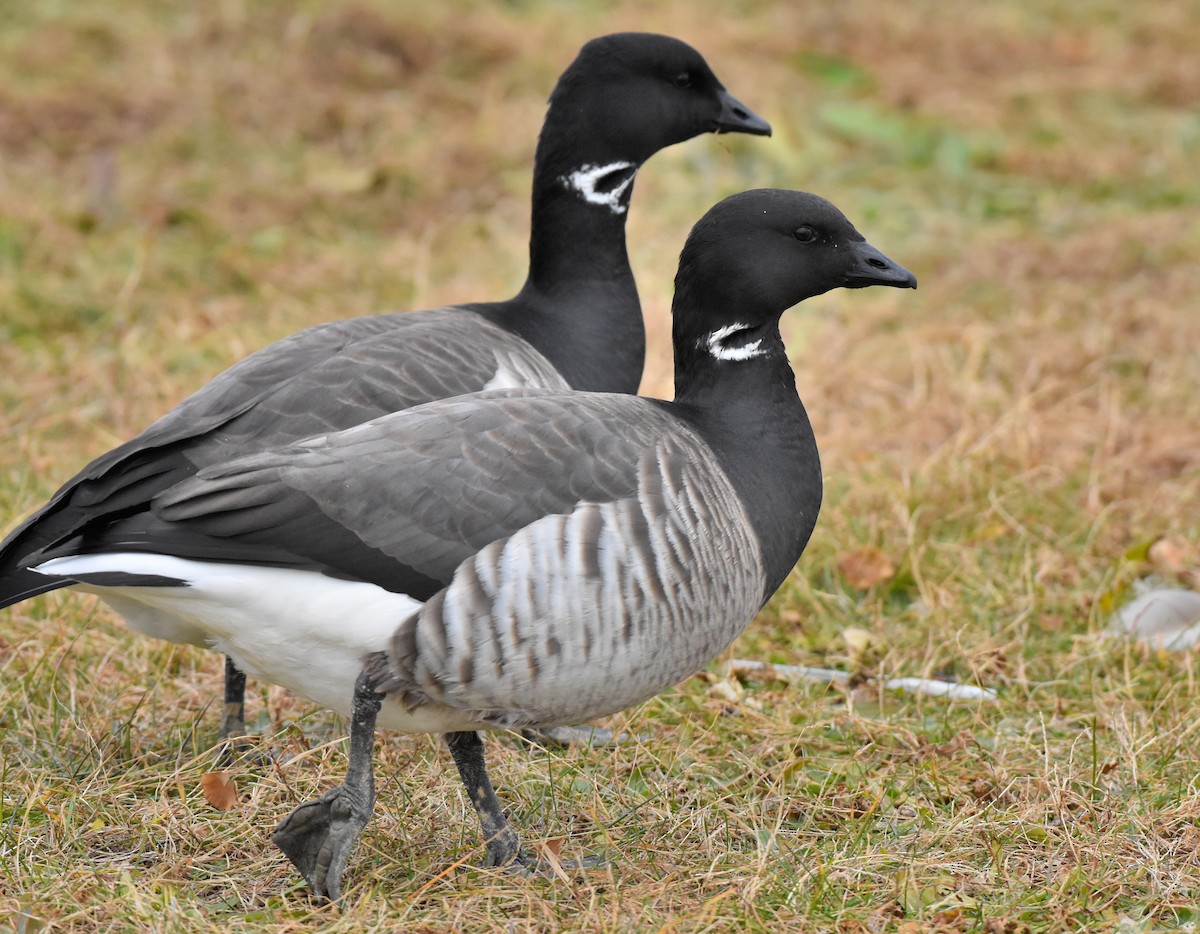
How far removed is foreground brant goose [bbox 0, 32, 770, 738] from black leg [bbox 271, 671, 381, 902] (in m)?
0.75

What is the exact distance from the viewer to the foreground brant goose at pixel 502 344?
4.14 meters

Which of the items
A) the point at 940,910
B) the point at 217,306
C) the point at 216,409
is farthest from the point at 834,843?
the point at 217,306

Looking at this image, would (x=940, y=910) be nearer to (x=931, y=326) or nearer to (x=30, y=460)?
(x=30, y=460)

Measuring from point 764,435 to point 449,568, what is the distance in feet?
3.50

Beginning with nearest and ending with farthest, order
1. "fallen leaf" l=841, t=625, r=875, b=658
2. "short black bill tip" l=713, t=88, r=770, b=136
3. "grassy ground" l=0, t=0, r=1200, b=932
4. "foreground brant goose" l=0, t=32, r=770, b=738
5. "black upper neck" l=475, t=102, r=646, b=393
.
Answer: "grassy ground" l=0, t=0, r=1200, b=932 < "foreground brant goose" l=0, t=32, r=770, b=738 < "fallen leaf" l=841, t=625, r=875, b=658 < "black upper neck" l=475, t=102, r=646, b=393 < "short black bill tip" l=713, t=88, r=770, b=136

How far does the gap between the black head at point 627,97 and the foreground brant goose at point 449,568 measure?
1981mm

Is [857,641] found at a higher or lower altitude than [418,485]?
lower

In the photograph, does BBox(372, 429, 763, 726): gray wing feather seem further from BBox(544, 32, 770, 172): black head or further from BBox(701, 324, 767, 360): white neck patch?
BBox(544, 32, 770, 172): black head

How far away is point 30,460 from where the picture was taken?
21.2ft

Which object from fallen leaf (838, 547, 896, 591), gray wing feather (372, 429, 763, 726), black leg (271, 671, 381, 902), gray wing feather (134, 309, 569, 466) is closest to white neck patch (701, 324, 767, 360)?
gray wing feather (372, 429, 763, 726)

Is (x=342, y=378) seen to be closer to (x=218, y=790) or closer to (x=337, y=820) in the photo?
(x=218, y=790)

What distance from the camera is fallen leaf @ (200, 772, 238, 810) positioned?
4156 millimetres

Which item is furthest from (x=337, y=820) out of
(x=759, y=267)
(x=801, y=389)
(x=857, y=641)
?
(x=801, y=389)

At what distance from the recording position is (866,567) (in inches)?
230
